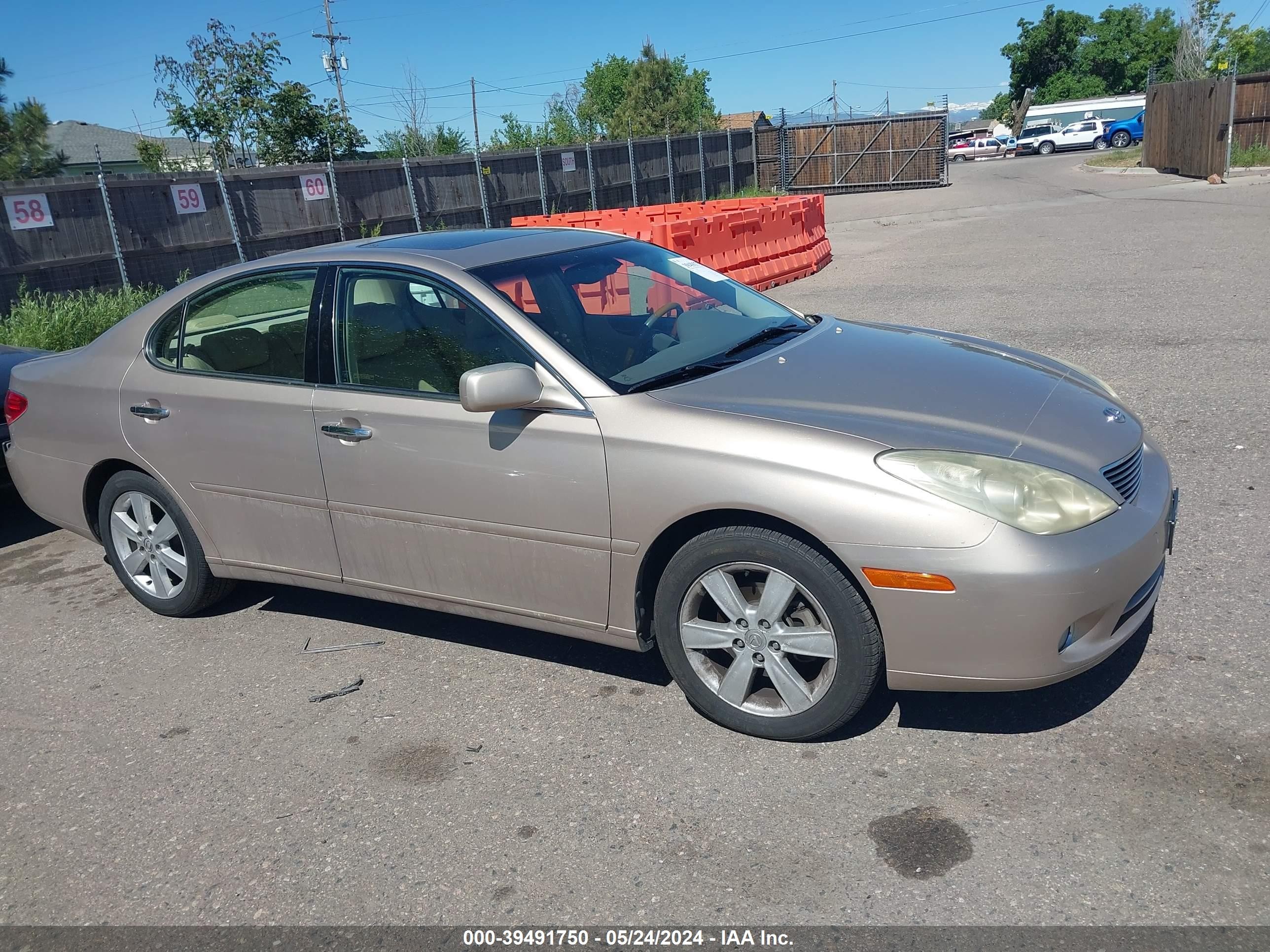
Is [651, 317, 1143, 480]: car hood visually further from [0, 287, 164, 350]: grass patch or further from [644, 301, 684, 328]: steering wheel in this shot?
[0, 287, 164, 350]: grass patch

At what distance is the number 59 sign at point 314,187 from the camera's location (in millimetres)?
18516

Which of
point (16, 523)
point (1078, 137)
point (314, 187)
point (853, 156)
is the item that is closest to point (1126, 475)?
point (16, 523)

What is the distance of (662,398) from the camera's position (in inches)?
143

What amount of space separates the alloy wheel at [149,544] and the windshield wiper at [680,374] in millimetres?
2474

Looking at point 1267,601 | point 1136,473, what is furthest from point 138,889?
point 1267,601

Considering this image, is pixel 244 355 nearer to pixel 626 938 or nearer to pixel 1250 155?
pixel 626 938

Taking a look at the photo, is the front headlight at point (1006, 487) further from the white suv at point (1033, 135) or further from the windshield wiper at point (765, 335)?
the white suv at point (1033, 135)

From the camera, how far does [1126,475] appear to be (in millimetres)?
3490

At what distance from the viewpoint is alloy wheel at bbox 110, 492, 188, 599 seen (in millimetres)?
4918

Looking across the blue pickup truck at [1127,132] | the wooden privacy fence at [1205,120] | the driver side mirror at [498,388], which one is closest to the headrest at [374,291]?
the driver side mirror at [498,388]

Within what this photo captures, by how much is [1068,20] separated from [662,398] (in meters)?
98.0

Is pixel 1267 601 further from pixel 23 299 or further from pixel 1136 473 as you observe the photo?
pixel 23 299

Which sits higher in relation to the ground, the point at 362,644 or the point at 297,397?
the point at 297,397

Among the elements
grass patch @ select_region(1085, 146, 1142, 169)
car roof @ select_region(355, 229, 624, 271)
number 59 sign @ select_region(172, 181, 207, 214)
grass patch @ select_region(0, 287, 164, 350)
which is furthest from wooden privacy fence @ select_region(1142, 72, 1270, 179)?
car roof @ select_region(355, 229, 624, 271)
